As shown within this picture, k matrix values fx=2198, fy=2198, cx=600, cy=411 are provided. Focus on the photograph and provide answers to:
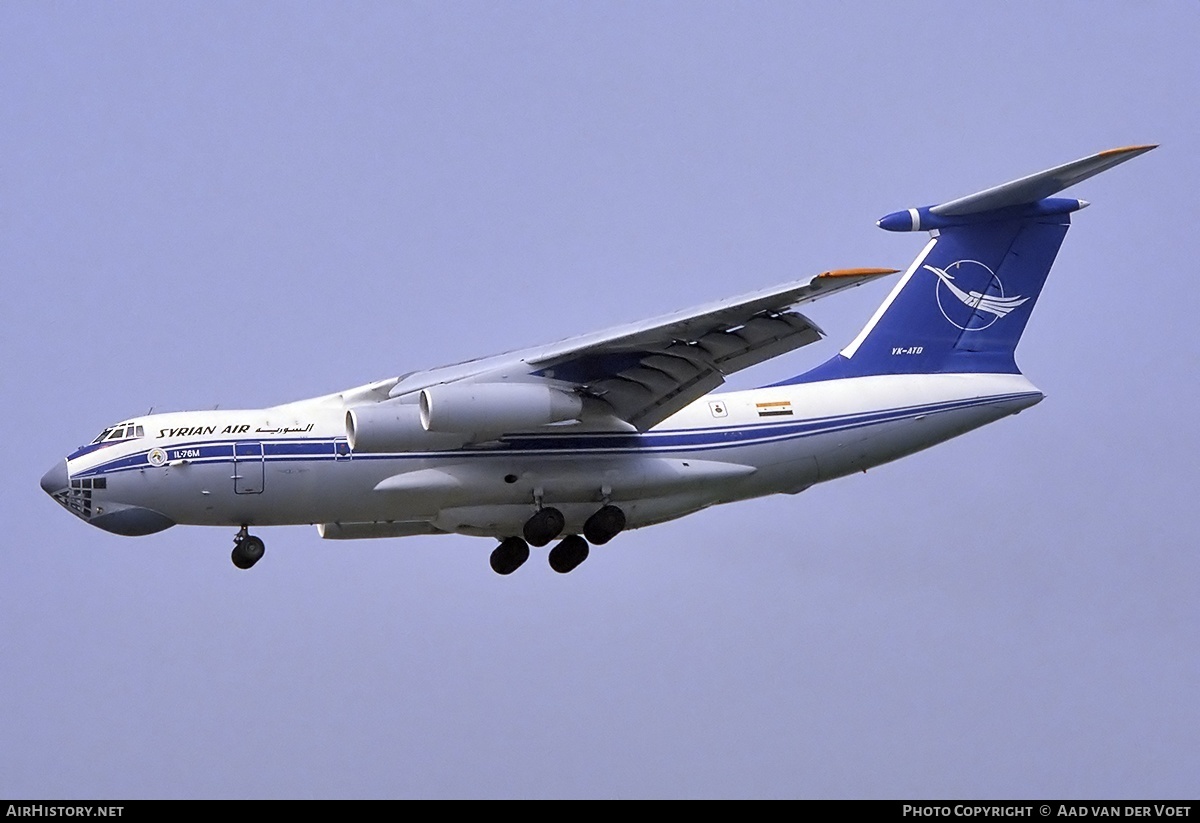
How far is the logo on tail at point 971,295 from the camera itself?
17.4 m

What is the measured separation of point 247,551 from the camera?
630 inches

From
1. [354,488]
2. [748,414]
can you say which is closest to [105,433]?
[354,488]

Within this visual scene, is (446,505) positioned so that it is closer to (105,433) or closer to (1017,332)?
(105,433)

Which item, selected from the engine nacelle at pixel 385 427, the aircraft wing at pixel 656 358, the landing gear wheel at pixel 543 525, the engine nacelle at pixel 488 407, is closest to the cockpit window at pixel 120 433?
the engine nacelle at pixel 385 427

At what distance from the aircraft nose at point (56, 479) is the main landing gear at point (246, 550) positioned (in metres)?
1.30

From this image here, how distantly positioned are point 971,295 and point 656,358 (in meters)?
3.09

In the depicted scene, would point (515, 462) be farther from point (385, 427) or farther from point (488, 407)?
point (385, 427)

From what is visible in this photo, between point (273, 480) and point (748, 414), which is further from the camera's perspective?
point (748, 414)

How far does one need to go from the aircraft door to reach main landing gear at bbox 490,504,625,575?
2.00 meters

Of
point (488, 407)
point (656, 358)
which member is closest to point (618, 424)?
point (656, 358)

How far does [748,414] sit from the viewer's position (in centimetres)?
1666
